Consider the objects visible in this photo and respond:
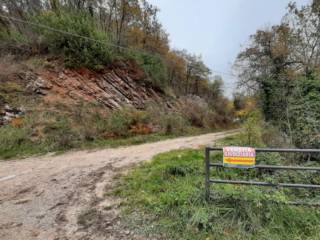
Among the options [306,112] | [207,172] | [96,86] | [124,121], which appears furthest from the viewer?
[96,86]

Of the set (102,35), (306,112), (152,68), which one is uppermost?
(102,35)

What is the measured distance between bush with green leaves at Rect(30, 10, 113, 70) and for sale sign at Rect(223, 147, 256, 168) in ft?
36.4

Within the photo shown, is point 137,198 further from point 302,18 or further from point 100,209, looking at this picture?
point 302,18

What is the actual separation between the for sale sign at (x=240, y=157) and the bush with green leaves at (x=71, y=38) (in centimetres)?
1109

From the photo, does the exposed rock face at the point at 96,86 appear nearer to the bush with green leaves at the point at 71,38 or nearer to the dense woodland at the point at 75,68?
the dense woodland at the point at 75,68

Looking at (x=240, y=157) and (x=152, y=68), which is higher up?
(x=152, y=68)

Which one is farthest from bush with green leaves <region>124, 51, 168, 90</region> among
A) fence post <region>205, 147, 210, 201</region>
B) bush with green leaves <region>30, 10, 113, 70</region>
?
fence post <region>205, 147, 210, 201</region>

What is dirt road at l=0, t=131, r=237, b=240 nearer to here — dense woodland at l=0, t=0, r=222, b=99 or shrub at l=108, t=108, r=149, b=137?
shrub at l=108, t=108, r=149, b=137

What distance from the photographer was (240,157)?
2.89 m

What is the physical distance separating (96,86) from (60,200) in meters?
9.42

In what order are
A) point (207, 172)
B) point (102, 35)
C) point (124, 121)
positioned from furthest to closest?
point (102, 35)
point (124, 121)
point (207, 172)

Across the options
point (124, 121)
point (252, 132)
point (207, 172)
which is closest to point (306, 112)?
point (252, 132)

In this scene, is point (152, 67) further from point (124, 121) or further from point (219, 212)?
point (219, 212)

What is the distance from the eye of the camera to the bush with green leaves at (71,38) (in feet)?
36.2
